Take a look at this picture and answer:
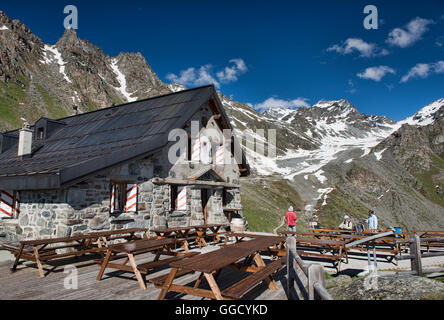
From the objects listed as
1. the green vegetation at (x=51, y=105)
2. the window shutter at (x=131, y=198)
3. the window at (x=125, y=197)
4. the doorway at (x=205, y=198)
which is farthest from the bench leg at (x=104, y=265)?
the green vegetation at (x=51, y=105)

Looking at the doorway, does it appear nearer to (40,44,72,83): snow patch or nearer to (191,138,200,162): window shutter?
(191,138,200,162): window shutter

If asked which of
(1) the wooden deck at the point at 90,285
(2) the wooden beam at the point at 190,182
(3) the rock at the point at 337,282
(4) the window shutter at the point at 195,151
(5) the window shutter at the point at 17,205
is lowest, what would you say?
(3) the rock at the point at 337,282

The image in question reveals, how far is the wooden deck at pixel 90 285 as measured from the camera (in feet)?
16.8

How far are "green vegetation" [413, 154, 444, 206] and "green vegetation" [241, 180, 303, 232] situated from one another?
3269 cm

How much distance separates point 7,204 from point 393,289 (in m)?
11.5

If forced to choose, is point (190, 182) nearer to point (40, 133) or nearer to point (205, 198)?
point (205, 198)

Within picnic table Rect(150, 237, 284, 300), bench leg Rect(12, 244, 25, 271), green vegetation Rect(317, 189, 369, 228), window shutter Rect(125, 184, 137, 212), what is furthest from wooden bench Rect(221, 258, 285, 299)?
green vegetation Rect(317, 189, 369, 228)

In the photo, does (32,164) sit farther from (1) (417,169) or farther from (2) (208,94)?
(1) (417,169)

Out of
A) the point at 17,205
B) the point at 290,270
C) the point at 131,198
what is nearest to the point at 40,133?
the point at 17,205

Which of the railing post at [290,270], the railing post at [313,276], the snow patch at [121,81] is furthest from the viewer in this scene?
the snow patch at [121,81]

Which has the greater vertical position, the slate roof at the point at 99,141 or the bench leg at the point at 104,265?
the slate roof at the point at 99,141

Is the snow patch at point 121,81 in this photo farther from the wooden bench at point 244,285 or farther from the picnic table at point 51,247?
the wooden bench at point 244,285

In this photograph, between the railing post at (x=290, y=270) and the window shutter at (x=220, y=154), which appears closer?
the railing post at (x=290, y=270)
